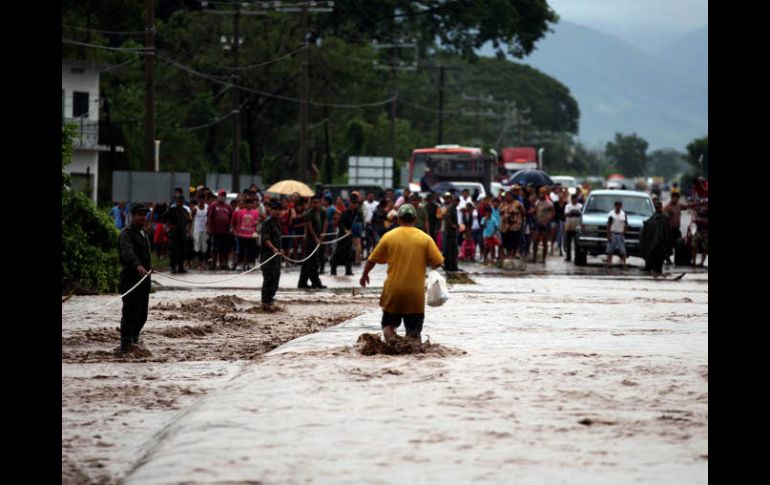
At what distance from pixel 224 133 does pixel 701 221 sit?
3979cm

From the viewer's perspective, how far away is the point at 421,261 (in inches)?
610

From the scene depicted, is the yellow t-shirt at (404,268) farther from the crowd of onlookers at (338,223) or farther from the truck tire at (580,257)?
the truck tire at (580,257)

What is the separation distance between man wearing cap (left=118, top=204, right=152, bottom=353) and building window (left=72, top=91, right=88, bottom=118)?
144 ft

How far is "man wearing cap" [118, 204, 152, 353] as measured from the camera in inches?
643

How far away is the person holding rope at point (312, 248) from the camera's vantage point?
27.4m

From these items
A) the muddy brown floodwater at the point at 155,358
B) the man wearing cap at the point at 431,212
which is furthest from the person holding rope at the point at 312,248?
the man wearing cap at the point at 431,212

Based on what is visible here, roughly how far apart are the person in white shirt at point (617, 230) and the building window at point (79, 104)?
96.7ft

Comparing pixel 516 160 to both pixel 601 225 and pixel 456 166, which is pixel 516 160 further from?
pixel 601 225

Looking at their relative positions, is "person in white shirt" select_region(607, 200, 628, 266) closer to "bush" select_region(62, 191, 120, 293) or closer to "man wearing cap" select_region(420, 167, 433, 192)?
"bush" select_region(62, 191, 120, 293)

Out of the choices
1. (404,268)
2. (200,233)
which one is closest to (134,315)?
(404,268)

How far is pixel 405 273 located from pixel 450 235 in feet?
56.0
